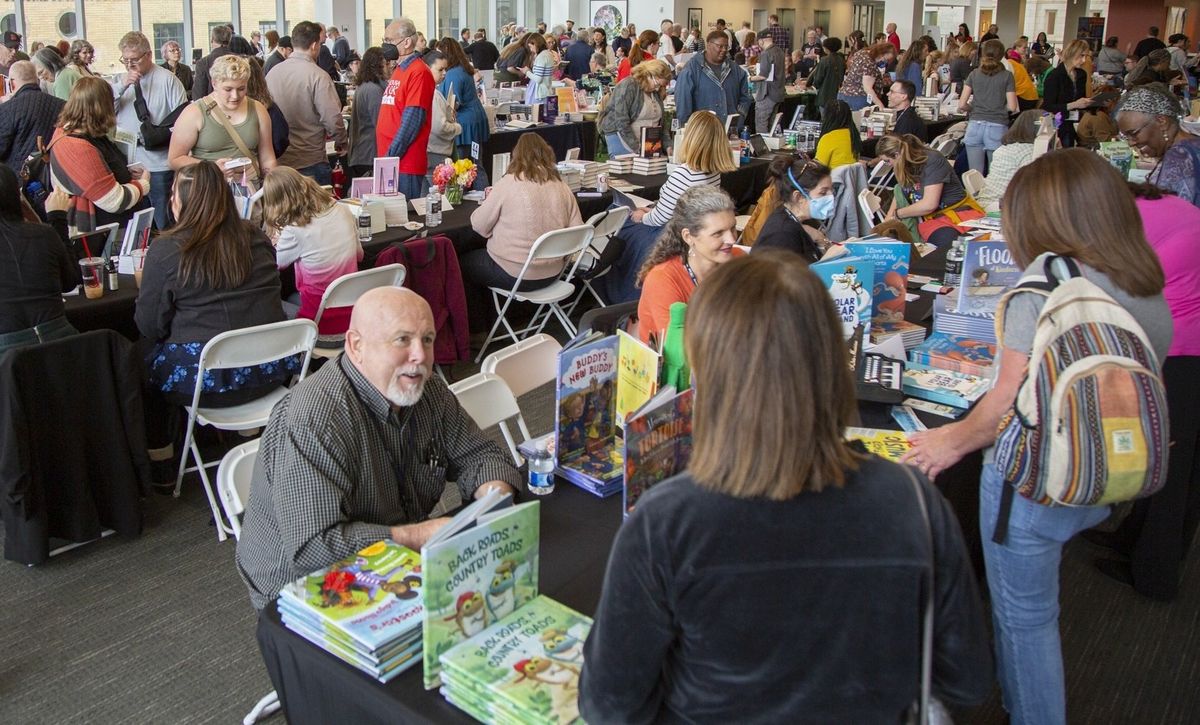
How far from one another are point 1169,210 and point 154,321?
318 cm

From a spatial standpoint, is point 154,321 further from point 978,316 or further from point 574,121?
point 574,121

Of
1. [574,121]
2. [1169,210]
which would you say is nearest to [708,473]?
[1169,210]

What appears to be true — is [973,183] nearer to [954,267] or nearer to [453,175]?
[954,267]

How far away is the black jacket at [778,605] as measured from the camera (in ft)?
3.84

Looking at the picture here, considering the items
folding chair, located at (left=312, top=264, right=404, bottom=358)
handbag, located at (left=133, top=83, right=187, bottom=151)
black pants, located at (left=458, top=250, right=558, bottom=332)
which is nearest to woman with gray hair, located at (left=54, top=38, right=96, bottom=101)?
handbag, located at (left=133, top=83, right=187, bottom=151)

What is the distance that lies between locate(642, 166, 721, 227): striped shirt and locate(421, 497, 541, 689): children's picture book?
12.9 feet

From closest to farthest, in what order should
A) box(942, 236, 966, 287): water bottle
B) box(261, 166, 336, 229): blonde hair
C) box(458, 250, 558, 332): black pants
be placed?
box(942, 236, 966, 287): water bottle
box(261, 166, 336, 229): blonde hair
box(458, 250, 558, 332): black pants

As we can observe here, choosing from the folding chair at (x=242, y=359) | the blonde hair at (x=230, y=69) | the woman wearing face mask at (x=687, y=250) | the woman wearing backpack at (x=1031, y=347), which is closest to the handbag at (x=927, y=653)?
the woman wearing backpack at (x=1031, y=347)

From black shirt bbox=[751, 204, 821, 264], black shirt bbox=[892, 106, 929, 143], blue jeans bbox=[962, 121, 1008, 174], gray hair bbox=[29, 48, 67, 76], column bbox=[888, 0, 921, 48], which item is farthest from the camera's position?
column bbox=[888, 0, 921, 48]

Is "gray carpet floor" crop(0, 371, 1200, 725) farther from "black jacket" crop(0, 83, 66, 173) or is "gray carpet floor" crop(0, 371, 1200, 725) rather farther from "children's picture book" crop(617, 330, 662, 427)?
"black jacket" crop(0, 83, 66, 173)

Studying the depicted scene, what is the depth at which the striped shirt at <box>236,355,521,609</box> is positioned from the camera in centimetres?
199

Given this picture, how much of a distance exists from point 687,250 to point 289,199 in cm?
177

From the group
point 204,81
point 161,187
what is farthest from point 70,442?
point 204,81

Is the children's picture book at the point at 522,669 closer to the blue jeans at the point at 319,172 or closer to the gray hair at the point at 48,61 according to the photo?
the blue jeans at the point at 319,172
